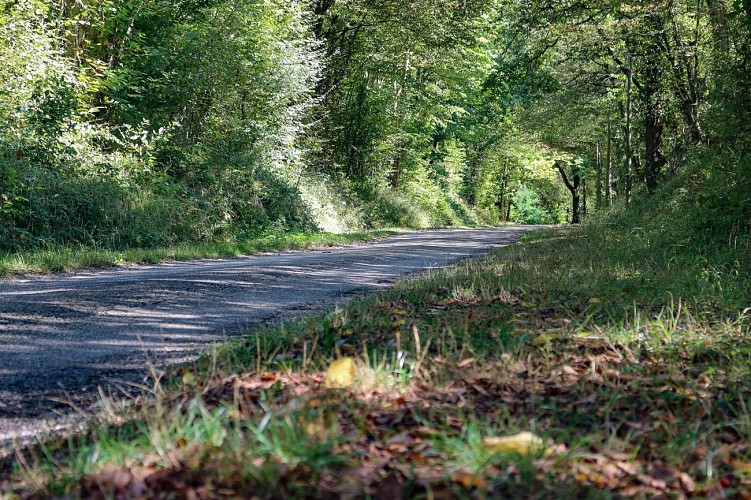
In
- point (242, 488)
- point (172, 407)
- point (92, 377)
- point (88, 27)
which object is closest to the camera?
point (242, 488)

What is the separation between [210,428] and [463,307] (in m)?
3.51

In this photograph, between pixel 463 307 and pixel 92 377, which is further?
pixel 463 307

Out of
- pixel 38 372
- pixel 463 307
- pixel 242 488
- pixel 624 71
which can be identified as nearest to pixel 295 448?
pixel 242 488

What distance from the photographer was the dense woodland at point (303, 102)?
1220cm

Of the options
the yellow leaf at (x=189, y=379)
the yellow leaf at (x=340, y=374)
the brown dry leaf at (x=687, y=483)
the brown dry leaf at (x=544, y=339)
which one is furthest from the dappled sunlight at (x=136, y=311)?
the brown dry leaf at (x=687, y=483)

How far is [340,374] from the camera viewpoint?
322 centimetres

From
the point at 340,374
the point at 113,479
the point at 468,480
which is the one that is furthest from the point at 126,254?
the point at 468,480

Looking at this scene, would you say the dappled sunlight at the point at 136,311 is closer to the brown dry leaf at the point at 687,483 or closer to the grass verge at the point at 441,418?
the grass verge at the point at 441,418

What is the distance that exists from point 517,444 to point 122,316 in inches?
169

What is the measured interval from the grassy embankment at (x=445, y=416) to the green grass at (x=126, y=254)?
237 inches

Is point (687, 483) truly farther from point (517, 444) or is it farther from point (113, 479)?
point (113, 479)

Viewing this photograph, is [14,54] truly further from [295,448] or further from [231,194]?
[295,448]

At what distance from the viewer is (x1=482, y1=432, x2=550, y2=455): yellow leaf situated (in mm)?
2302

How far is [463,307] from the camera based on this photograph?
5668mm
